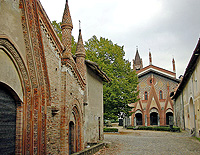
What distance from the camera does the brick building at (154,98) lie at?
44.1m

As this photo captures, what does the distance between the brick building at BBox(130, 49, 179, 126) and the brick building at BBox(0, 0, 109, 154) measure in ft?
114

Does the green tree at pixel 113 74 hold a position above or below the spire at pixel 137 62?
below

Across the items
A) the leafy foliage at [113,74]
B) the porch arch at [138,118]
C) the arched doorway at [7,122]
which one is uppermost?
the leafy foliage at [113,74]

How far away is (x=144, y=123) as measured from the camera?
43.8 meters

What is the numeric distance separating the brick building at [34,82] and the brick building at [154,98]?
34.7 meters

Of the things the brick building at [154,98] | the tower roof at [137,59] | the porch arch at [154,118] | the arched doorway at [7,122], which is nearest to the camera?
the arched doorway at [7,122]

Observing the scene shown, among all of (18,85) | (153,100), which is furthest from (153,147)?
(153,100)

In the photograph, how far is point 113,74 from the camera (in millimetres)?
26078

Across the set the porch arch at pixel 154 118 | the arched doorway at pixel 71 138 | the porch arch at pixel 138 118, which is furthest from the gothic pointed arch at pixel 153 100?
the arched doorway at pixel 71 138

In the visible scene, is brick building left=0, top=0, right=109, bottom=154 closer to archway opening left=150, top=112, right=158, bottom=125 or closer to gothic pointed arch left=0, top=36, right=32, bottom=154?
gothic pointed arch left=0, top=36, right=32, bottom=154

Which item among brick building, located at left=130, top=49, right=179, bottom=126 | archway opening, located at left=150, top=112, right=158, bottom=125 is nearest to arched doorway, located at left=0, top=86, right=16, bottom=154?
brick building, located at left=130, top=49, right=179, bottom=126

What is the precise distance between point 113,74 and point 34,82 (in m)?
18.8

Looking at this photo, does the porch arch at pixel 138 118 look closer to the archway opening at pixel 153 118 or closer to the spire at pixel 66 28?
the archway opening at pixel 153 118

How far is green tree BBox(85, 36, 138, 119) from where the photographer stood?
2503cm
